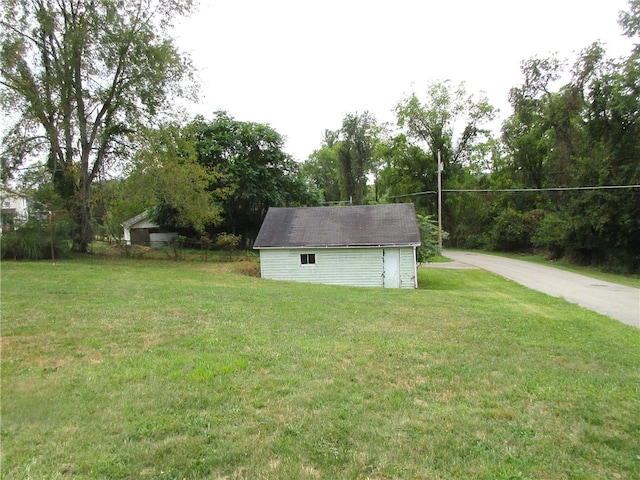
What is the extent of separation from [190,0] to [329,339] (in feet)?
63.4

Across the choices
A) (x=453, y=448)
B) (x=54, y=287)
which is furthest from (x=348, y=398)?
(x=54, y=287)

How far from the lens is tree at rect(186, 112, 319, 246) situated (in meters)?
26.7

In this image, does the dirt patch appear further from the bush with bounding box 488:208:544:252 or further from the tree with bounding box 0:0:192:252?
the tree with bounding box 0:0:192:252

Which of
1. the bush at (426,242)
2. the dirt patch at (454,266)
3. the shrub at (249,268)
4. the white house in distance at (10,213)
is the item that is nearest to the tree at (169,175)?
the shrub at (249,268)

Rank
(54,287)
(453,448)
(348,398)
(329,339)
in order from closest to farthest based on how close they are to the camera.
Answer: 1. (453,448)
2. (348,398)
3. (329,339)
4. (54,287)

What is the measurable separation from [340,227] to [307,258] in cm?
244

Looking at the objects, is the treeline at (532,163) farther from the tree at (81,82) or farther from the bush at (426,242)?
the tree at (81,82)

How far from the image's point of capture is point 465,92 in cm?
3900

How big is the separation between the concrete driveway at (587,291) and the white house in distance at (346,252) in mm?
5382

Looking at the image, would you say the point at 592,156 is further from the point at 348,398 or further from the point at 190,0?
the point at 348,398

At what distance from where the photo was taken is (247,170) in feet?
88.4

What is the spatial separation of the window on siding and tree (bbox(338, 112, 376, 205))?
2778cm

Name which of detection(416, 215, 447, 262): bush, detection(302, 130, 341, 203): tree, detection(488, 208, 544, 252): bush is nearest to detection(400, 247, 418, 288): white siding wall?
detection(416, 215, 447, 262): bush

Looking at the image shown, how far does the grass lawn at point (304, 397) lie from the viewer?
245 centimetres
